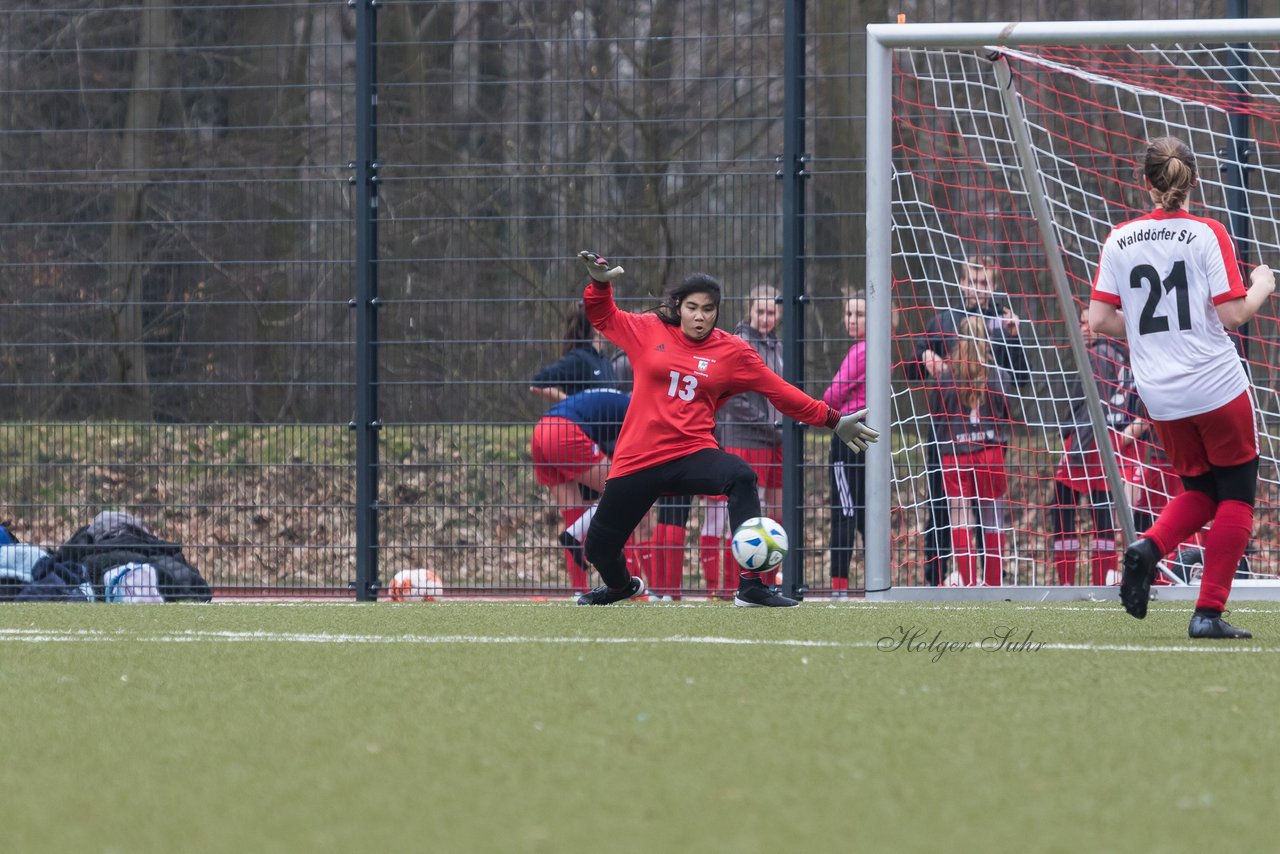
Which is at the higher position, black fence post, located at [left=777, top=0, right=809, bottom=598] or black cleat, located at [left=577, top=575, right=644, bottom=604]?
black fence post, located at [left=777, top=0, right=809, bottom=598]

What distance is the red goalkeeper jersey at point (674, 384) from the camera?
24.8ft

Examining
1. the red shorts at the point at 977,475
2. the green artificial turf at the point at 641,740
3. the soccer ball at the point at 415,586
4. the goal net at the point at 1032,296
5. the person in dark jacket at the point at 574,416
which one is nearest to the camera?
the green artificial turf at the point at 641,740

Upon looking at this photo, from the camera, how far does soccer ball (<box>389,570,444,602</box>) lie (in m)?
8.96

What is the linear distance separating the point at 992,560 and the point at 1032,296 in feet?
4.26

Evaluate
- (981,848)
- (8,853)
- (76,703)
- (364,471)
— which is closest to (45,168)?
(364,471)

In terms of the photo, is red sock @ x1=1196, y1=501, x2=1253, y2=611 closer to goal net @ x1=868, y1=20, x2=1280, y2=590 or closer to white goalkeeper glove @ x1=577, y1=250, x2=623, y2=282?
goal net @ x1=868, y1=20, x2=1280, y2=590

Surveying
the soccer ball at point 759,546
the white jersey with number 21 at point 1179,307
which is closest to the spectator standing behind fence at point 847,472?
the soccer ball at point 759,546

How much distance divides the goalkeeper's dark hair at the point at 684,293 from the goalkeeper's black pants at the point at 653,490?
0.62m

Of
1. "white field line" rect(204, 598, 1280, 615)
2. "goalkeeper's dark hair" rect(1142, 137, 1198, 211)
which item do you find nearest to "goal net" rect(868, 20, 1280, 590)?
Answer: "white field line" rect(204, 598, 1280, 615)

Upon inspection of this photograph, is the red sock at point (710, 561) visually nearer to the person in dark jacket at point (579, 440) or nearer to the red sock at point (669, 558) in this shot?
the red sock at point (669, 558)

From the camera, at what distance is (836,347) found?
8609 millimetres

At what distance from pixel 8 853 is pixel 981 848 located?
1476mm

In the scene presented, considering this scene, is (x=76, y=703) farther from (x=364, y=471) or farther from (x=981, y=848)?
(x=364, y=471)

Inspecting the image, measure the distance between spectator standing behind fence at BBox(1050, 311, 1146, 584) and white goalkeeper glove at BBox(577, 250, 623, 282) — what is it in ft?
8.16
